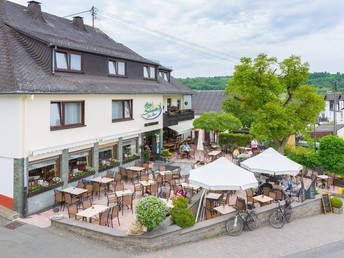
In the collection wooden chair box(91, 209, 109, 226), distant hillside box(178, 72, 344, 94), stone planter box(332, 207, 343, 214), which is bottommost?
stone planter box(332, 207, 343, 214)

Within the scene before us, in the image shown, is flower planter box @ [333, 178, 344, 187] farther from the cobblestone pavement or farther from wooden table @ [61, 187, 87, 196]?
wooden table @ [61, 187, 87, 196]

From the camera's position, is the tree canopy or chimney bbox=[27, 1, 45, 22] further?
the tree canopy

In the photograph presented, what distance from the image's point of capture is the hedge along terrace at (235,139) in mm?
35781

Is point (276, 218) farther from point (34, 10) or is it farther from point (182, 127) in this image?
point (34, 10)

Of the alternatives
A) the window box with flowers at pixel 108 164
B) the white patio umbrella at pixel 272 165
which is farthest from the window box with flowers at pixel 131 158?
the white patio umbrella at pixel 272 165

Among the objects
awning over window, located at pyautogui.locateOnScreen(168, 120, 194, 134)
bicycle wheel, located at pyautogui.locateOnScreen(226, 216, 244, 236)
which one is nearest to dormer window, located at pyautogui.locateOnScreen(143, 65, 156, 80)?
awning over window, located at pyautogui.locateOnScreen(168, 120, 194, 134)

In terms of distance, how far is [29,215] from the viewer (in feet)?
48.7

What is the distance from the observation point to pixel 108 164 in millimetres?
21234

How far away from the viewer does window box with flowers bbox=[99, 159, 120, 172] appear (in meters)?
20.7

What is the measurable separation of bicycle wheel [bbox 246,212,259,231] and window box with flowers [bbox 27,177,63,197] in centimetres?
956

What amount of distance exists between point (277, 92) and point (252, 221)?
40.8 feet

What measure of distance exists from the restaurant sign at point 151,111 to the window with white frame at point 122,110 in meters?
1.53

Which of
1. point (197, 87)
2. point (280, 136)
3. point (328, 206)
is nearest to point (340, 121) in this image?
point (197, 87)

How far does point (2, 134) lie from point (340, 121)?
284ft
